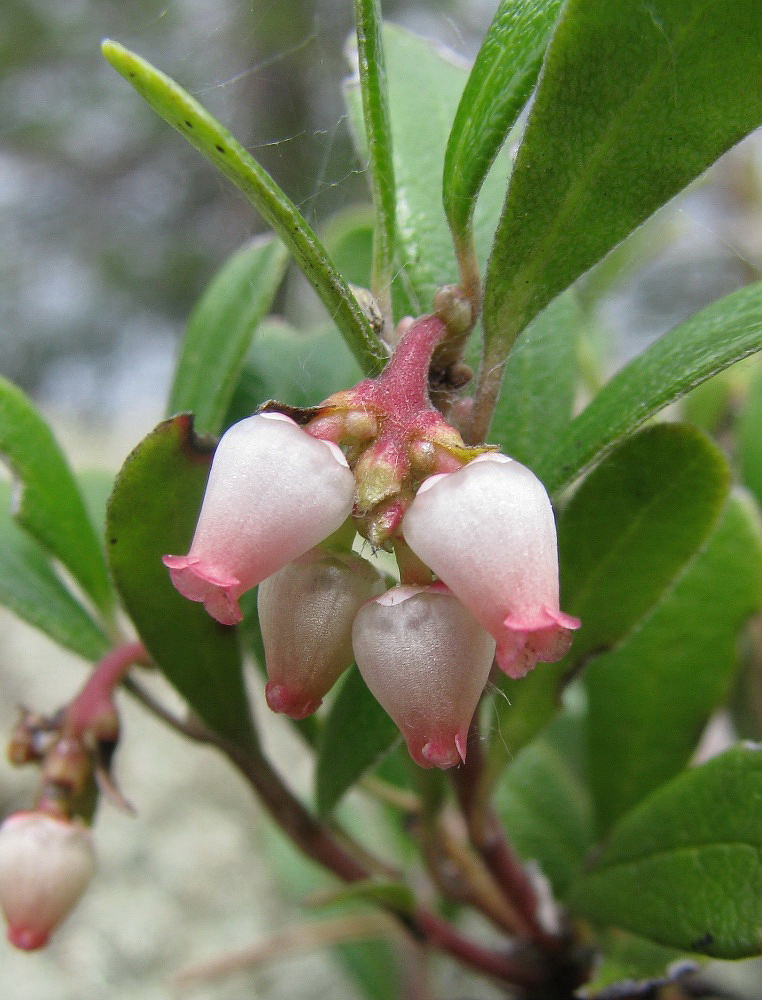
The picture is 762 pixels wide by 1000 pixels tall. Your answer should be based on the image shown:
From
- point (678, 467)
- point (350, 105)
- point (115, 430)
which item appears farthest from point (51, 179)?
point (678, 467)

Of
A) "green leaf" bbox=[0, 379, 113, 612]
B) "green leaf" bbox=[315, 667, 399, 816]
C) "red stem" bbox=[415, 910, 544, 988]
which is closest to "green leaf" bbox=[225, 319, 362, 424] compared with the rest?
"green leaf" bbox=[0, 379, 113, 612]

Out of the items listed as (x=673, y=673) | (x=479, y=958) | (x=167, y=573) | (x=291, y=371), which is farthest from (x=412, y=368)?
(x=479, y=958)

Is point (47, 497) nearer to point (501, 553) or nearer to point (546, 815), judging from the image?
point (501, 553)

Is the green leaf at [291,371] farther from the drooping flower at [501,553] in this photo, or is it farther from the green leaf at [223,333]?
the drooping flower at [501,553]

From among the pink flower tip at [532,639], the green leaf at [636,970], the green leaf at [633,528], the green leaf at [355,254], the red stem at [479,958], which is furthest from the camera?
the green leaf at [355,254]

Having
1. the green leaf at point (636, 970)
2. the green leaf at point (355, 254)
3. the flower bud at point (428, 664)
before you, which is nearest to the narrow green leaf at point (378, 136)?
the flower bud at point (428, 664)

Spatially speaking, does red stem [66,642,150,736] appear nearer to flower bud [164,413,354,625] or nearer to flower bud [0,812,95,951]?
flower bud [0,812,95,951]
